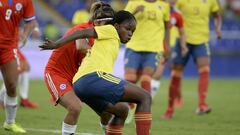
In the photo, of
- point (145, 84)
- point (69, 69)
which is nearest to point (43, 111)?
point (145, 84)

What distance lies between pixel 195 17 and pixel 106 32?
646 centimetres

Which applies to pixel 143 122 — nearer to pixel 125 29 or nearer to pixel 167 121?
pixel 125 29

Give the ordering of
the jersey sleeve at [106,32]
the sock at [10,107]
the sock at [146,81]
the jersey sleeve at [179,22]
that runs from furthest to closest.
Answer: the jersey sleeve at [179,22] → the sock at [146,81] → the sock at [10,107] → the jersey sleeve at [106,32]

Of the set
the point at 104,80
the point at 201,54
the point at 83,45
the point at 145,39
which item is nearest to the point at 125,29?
the point at 83,45

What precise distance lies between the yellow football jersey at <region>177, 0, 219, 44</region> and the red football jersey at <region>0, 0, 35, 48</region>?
4.55 metres

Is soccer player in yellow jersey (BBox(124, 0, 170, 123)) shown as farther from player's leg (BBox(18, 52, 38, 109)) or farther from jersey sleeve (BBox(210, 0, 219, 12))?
player's leg (BBox(18, 52, 38, 109))

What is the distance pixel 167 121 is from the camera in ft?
42.3

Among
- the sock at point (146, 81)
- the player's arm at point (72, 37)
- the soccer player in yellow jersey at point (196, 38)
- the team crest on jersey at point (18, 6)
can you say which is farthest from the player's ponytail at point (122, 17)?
the soccer player in yellow jersey at point (196, 38)

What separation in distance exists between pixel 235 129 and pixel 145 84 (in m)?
1.89

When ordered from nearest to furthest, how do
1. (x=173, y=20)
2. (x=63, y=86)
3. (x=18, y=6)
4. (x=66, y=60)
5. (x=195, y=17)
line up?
1. (x=63, y=86)
2. (x=66, y=60)
3. (x=18, y=6)
4. (x=173, y=20)
5. (x=195, y=17)

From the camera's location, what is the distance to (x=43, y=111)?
1427 centimetres

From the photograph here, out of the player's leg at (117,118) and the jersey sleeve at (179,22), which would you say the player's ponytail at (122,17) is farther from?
the jersey sleeve at (179,22)

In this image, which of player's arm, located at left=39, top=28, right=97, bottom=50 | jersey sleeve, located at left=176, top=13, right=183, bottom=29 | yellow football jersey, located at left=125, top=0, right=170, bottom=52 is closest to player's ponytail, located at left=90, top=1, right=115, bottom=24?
player's arm, located at left=39, top=28, right=97, bottom=50

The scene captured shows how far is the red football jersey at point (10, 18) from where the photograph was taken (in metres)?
10.7
